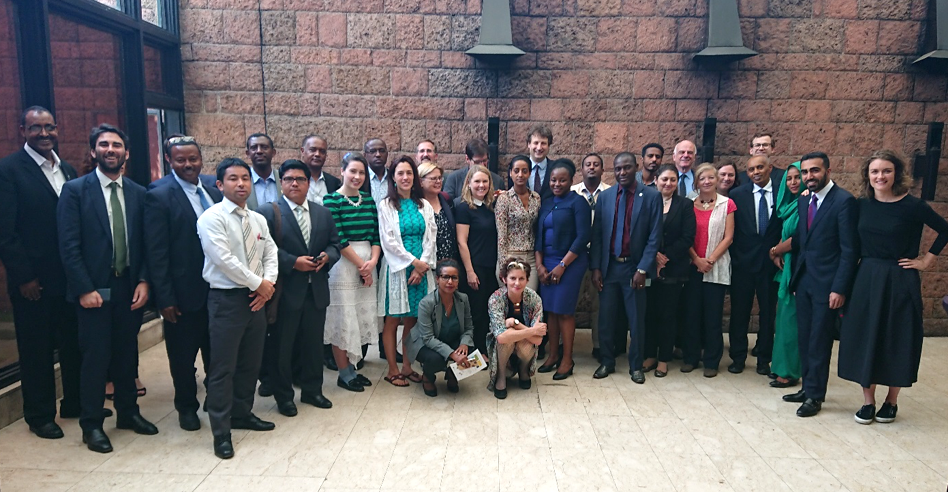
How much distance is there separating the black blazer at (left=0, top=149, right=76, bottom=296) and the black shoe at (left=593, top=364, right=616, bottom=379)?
367 cm

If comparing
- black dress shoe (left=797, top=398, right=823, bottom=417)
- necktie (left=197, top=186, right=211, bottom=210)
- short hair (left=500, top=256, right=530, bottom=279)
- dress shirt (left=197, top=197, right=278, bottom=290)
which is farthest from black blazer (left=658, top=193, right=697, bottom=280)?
necktie (left=197, top=186, right=211, bottom=210)

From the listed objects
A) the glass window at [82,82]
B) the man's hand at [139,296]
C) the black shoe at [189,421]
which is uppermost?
the glass window at [82,82]

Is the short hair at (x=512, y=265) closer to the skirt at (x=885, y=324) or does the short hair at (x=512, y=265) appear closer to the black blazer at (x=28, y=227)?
the skirt at (x=885, y=324)

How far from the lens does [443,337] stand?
13.6 ft

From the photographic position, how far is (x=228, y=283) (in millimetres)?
3203

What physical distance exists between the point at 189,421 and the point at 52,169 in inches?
67.1

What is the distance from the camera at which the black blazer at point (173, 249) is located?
3.34 metres

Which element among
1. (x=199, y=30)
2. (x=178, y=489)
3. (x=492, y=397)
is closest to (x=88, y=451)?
(x=178, y=489)

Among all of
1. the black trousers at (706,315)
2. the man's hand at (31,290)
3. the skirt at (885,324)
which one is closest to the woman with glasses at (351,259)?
the man's hand at (31,290)

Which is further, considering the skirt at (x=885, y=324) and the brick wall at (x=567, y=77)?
the brick wall at (x=567, y=77)

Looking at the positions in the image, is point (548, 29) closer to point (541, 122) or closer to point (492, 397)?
point (541, 122)

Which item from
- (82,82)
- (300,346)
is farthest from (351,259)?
(82,82)

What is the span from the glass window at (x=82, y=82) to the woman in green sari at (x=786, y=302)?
203 inches

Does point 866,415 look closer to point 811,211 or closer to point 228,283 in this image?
point 811,211
